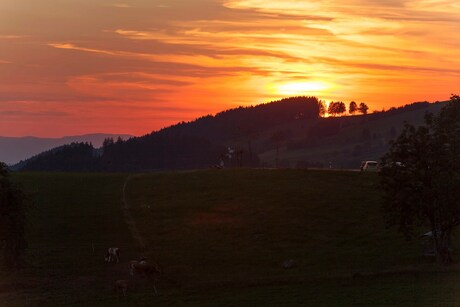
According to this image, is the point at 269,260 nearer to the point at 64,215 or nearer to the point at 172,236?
the point at 172,236

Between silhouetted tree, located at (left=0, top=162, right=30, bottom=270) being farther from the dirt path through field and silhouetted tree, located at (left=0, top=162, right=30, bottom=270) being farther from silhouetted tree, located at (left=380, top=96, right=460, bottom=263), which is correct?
silhouetted tree, located at (left=380, top=96, right=460, bottom=263)

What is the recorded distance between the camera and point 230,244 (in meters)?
86.7

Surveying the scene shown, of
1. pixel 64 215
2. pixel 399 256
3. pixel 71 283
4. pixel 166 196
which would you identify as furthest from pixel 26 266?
pixel 166 196

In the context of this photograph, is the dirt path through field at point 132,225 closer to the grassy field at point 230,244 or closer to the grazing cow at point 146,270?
the grassy field at point 230,244

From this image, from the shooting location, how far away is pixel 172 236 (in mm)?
91062

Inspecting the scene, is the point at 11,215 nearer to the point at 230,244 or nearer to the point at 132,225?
the point at 230,244

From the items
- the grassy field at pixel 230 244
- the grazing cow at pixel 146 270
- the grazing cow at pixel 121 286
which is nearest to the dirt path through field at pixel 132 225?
the grassy field at pixel 230 244

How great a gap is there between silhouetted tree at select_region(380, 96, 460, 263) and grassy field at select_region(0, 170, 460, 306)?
471 centimetres

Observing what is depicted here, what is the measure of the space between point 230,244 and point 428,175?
26.2 metres

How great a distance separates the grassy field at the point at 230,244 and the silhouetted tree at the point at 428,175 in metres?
4.71

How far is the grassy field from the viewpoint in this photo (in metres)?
60.3

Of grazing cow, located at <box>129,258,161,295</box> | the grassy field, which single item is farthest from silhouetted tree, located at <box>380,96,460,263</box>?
grazing cow, located at <box>129,258,161,295</box>

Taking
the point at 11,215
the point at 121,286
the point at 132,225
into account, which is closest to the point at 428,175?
the point at 121,286

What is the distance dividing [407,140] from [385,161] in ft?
9.68
